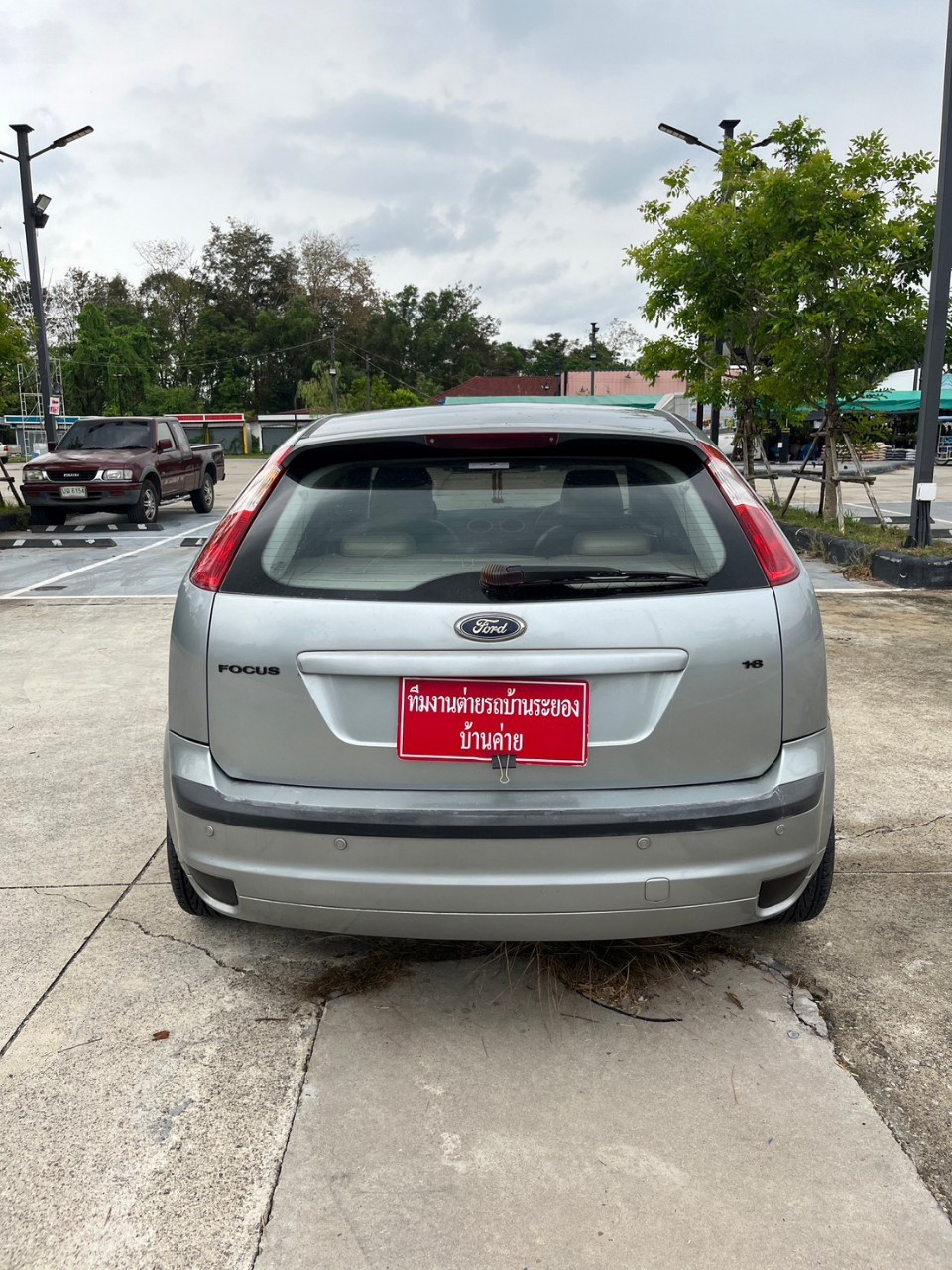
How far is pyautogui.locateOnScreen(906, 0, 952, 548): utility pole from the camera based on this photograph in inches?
394

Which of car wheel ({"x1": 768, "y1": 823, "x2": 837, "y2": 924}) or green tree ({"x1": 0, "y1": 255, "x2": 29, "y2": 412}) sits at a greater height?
green tree ({"x1": 0, "y1": 255, "x2": 29, "y2": 412})

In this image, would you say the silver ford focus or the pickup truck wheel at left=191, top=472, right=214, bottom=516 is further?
the pickup truck wheel at left=191, top=472, right=214, bottom=516

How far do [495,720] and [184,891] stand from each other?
1.28 meters

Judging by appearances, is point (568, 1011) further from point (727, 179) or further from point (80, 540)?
point (727, 179)

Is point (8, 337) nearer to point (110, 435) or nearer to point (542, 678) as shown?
point (110, 435)

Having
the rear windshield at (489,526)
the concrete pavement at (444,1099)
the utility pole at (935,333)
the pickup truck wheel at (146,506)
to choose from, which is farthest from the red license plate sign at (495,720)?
the pickup truck wheel at (146,506)

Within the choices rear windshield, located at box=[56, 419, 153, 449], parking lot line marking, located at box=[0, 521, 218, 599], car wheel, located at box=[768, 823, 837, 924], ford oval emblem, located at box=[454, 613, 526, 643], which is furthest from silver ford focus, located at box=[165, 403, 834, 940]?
rear windshield, located at box=[56, 419, 153, 449]

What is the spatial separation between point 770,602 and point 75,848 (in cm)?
272

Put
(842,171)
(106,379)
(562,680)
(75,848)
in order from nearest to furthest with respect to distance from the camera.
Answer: (562,680) → (75,848) → (842,171) → (106,379)

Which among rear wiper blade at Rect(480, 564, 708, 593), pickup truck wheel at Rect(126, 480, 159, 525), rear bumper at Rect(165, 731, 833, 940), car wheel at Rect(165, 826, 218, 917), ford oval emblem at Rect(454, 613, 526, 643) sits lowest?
pickup truck wheel at Rect(126, 480, 159, 525)

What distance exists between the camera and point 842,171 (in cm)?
1212

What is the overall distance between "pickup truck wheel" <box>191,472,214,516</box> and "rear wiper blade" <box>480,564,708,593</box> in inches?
666

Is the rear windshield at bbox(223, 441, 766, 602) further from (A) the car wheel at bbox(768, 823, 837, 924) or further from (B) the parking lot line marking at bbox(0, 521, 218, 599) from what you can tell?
(B) the parking lot line marking at bbox(0, 521, 218, 599)

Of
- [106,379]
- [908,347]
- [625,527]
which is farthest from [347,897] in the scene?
[106,379]
